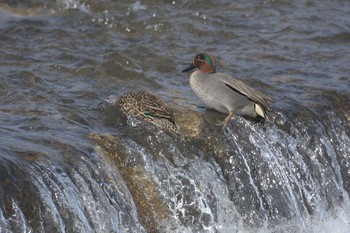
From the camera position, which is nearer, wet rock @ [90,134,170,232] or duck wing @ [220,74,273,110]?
wet rock @ [90,134,170,232]

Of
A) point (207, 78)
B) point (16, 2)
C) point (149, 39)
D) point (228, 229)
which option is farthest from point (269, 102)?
point (16, 2)

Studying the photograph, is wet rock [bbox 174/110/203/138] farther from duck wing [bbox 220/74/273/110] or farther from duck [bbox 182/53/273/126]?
duck wing [bbox 220/74/273/110]

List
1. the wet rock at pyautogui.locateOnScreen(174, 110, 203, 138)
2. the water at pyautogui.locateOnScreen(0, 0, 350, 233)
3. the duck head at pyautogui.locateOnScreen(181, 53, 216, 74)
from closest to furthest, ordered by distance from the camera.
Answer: the water at pyautogui.locateOnScreen(0, 0, 350, 233)
the wet rock at pyautogui.locateOnScreen(174, 110, 203, 138)
the duck head at pyautogui.locateOnScreen(181, 53, 216, 74)

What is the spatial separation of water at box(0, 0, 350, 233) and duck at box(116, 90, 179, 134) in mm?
94

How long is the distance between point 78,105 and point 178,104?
3.25ft

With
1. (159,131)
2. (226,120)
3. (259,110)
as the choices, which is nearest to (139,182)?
(159,131)

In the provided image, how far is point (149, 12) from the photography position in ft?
45.1

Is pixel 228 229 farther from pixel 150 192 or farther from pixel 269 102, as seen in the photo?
pixel 269 102

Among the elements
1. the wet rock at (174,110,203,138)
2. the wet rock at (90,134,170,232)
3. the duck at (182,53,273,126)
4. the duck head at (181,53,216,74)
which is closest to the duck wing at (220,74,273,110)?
the duck at (182,53,273,126)

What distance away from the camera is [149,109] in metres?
9.02

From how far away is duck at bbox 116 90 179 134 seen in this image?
355 inches

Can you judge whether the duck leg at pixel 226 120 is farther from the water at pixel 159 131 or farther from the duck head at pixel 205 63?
the duck head at pixel 205 63

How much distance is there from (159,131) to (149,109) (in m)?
→ 0.23

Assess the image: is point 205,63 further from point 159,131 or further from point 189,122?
point 159,131
